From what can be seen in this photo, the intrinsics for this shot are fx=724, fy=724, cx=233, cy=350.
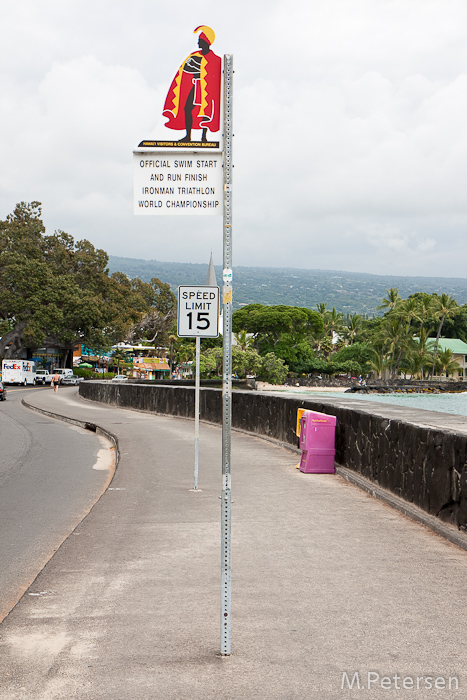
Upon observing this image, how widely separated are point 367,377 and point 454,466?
118 m

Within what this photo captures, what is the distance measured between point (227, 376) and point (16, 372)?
7235 cm

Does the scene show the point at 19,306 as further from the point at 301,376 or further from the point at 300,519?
the point at 300,519

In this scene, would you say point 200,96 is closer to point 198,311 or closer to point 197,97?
point 197,97

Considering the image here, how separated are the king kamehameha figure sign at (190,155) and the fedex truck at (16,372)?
70.8 metres

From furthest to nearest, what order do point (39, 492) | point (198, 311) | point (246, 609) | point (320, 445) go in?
point (320, 445) < point (39, 492) < point (198, 311) < point (246, 609)

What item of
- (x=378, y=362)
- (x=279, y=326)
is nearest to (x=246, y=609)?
(x=279, y=326)

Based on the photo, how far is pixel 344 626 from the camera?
4.75 metres

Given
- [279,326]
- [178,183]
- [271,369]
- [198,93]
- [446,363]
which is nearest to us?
[178,183]

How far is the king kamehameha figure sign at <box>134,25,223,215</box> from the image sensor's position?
4.75 m

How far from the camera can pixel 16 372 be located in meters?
73.3

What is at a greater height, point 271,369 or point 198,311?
point 198,311

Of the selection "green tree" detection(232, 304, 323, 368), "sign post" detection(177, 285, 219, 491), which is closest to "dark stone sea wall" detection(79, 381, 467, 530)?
"sign post" detection(177, 285, 219, 491)

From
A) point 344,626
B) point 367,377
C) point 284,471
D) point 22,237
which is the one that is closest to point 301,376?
point 367,377

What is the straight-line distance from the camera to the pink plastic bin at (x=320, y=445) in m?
12.2
